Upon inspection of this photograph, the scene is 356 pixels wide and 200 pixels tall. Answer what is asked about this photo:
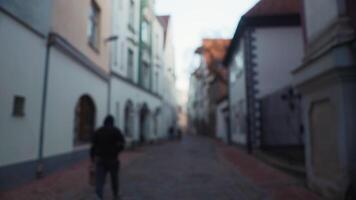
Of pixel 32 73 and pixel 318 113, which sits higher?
pixel 32 73

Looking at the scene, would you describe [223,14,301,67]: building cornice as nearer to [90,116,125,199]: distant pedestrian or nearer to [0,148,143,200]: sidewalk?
[0,148,143,200]: sidewalk

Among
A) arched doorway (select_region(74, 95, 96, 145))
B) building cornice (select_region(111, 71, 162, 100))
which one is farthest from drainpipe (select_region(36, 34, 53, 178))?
building cornice (select_region(111, 71, 162, 100))

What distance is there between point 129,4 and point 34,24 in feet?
45.8

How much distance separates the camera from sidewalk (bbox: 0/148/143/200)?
21.9 feet

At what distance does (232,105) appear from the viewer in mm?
23500

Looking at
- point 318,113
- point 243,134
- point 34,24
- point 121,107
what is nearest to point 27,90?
point 34,24

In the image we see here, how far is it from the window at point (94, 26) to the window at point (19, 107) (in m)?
6.08

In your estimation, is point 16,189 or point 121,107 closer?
point 16,189

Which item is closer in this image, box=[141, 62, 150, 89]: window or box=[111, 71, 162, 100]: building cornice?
A: box=[111, 71, 162, 100]: building cornice

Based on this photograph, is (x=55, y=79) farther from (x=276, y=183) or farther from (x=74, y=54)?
(x=276, y=183)

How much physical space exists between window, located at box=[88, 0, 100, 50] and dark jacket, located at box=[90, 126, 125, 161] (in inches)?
334

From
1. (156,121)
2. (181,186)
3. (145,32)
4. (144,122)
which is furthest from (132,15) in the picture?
(181,186)

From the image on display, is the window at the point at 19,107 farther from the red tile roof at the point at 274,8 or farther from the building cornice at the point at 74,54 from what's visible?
the red tile roof at the point at 274,8

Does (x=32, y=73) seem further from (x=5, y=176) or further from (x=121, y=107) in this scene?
(x=121, y=107)
